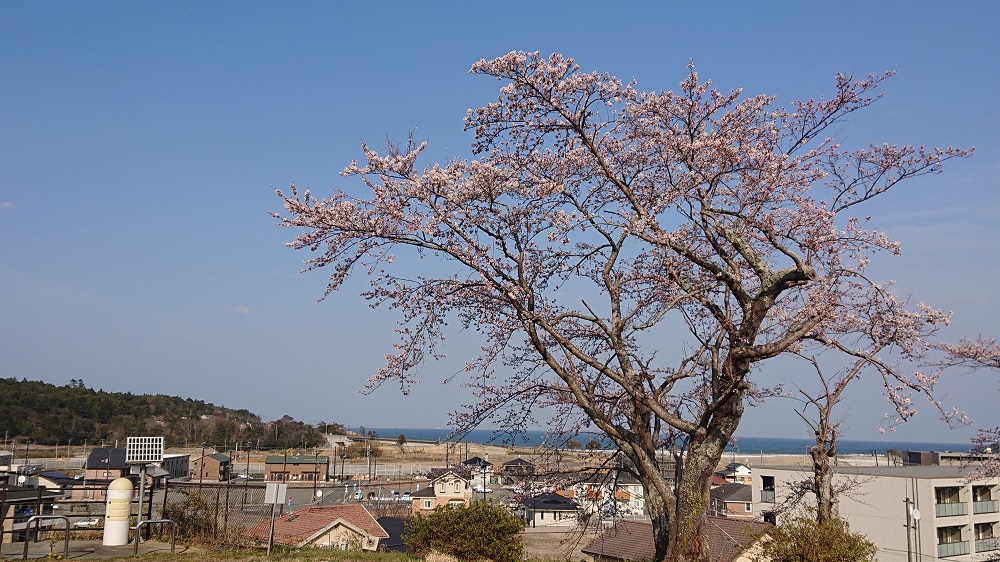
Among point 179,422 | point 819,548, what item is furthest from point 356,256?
point 179,422

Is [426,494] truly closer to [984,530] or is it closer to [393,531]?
[393,531]

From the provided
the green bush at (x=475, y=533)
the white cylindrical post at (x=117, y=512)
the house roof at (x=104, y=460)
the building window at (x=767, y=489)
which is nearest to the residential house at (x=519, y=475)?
the green bush at (x=475, y=533)

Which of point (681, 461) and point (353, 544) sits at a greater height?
point (681, 461)

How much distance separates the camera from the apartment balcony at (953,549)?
3088 centimetres

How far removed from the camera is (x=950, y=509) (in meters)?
31.5

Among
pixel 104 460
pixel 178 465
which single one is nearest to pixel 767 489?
pixel 104 460

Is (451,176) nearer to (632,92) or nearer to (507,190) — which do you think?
(507,190)

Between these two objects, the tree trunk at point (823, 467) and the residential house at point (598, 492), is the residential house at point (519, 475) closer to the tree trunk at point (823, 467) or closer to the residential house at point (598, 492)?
the residential house at point (598, 492)

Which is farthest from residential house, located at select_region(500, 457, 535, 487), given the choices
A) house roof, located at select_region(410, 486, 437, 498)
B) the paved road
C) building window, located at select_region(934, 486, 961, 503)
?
house roof, located at select_region(410, 486, 437, 498)

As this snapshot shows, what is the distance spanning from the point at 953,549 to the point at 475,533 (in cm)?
2995

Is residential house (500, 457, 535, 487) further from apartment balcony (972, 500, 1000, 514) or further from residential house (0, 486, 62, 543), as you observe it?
apartment balcony (972, 500, 1000, 514)

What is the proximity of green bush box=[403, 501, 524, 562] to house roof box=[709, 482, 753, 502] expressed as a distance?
126ft

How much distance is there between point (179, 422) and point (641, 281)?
88557mm

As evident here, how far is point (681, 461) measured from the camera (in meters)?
9.52
